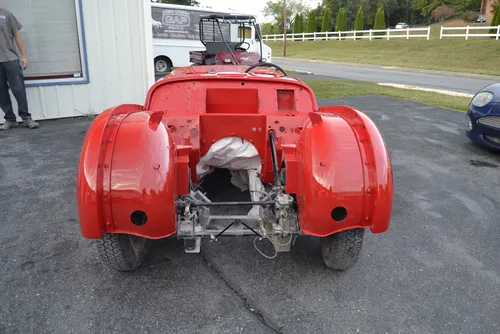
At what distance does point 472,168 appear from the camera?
5.52m

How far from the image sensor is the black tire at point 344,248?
2.79m

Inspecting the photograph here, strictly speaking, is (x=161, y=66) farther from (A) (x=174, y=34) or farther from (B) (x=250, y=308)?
(B) (x=250, y=308)

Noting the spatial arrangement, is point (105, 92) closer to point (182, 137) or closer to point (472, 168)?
point (182, 137)

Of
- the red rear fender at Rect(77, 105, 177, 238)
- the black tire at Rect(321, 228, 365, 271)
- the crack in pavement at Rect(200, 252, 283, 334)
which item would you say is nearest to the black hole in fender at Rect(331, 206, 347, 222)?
the black tire at Rect(321, 228, 365, 271)

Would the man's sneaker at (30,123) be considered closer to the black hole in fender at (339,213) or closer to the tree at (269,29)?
the black hole in fender at (339,213)

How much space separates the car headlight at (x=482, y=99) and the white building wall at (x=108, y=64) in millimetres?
5795

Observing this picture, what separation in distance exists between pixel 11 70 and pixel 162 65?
37.1 feet

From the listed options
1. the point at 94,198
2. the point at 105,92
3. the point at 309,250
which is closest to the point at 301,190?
the point at 309,250

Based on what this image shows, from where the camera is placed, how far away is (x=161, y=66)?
17.7 m

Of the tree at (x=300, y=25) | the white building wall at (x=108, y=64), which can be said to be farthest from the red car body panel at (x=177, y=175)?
the tree at (x=300, y=25)

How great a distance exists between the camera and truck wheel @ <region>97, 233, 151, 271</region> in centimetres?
269

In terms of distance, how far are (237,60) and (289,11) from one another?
72.7 metres

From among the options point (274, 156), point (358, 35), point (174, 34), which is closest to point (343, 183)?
point (274, 156)

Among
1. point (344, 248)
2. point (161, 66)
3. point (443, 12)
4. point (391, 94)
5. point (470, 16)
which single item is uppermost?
point (443, 12)
